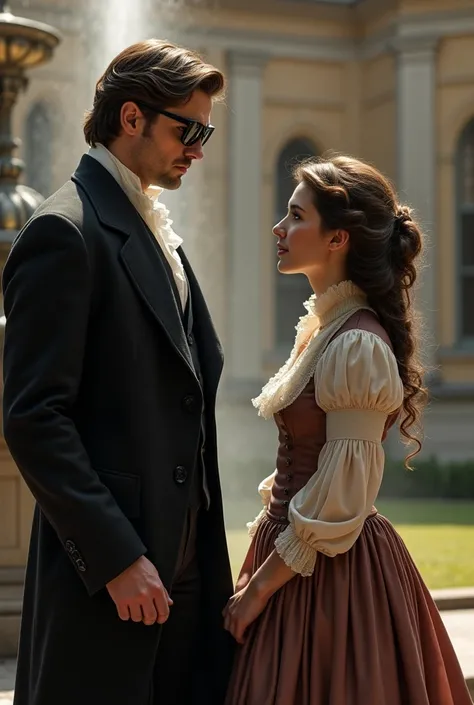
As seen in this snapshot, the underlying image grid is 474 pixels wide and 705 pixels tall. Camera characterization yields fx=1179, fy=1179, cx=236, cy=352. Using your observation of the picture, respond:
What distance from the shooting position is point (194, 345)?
8.50 feet

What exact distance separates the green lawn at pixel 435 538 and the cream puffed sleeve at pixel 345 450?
3887 mm

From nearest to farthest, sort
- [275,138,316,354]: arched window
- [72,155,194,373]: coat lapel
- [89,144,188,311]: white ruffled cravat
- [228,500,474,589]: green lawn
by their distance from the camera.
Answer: [72,155,194,373]: coat lapel → [89,144,188,311]: white ruffled cravat → [228,500,474,589]: green lawn → [275,138,316,354]: arched window

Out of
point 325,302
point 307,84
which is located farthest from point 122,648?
point 307,84

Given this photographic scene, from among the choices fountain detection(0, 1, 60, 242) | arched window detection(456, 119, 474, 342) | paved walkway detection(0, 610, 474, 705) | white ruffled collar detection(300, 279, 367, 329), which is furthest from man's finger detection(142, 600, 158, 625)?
arched window detection(456, 119, 474, 342)

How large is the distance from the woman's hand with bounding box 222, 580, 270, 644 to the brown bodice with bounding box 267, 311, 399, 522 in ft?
0.62

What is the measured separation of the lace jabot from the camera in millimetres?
2617

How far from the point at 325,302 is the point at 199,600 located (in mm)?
730

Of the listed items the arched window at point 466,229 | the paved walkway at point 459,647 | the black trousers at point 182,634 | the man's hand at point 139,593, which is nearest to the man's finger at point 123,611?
the man's hand at point 139,593

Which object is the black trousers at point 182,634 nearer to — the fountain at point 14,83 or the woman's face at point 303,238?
the woman's face at point 303,238

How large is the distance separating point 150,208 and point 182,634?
932 millimetres

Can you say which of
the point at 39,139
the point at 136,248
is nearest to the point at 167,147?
the point at 136,248

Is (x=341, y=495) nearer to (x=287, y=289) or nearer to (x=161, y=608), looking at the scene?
(x=161, y=608)

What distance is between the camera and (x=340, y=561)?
2582mm

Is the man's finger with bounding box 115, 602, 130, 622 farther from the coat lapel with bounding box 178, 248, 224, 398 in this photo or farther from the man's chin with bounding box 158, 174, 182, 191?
the man's chin with bounding box 158, 174, 182, 191
